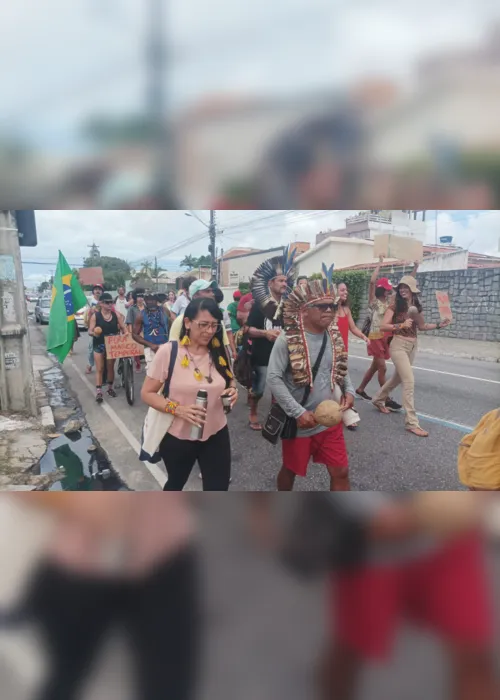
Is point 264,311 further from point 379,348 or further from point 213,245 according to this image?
point 379,348

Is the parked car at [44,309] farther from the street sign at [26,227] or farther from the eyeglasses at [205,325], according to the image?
the eyeglasses at [205,325]

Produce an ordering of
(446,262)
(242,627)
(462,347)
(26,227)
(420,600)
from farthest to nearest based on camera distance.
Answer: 1. (462,347)
2. (446,262)
3. (26,227)
4. (242,627)
5. (420,600)

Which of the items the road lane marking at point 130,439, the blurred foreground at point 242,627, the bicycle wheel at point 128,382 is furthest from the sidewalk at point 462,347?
the bicycle wheel at point 128,382

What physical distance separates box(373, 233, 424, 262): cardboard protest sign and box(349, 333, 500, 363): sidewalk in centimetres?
65

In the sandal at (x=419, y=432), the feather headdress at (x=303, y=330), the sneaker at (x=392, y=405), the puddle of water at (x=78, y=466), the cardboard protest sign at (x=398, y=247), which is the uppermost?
the cardboard protest sign at (x=398, y=247)

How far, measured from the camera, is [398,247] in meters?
2.14

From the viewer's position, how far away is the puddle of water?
2.95 metres

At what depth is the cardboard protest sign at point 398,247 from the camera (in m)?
2.03

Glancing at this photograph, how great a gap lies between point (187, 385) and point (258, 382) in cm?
147

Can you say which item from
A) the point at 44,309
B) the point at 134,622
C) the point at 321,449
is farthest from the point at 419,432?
the point at 44,309

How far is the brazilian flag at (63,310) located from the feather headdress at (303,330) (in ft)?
3.51

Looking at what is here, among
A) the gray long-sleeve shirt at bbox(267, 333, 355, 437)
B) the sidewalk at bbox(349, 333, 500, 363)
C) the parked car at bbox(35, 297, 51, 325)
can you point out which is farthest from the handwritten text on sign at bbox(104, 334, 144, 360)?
the sidewalk at bbox(349, 333, 500, 363)

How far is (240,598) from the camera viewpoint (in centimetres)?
173

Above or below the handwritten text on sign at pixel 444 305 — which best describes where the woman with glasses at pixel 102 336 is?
below
